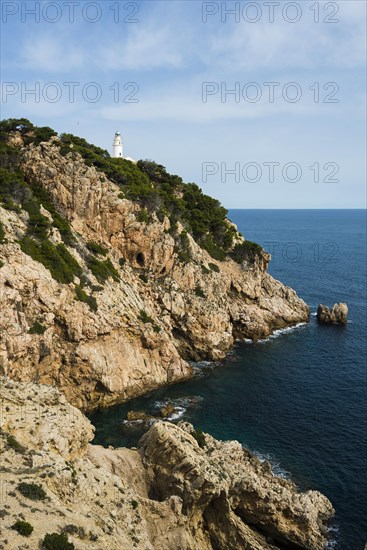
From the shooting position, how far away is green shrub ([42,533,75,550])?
57.8 feet

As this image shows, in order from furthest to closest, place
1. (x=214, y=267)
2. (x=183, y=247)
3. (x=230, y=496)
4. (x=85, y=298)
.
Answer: (x=214, y=267) < (x=183, y=247) < (x=85, y=298) < (x=230, y=496)

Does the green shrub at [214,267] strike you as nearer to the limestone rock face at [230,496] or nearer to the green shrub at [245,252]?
the green shrub at [245,252]

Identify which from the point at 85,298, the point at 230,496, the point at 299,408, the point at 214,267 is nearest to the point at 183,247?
the point at 214,267

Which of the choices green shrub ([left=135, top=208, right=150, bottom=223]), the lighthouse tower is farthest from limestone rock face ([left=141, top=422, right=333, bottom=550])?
the lighthouse tower

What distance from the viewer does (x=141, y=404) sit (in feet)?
165

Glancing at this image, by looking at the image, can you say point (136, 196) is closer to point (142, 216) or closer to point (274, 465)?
point (142, 216)

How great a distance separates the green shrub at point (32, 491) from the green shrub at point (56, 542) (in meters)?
2.93

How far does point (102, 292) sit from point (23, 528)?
3800 cm

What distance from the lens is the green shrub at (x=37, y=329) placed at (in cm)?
4513

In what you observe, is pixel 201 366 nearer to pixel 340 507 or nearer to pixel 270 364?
pixel 270 364

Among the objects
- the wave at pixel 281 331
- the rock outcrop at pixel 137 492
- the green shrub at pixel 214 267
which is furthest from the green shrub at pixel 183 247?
the rock outcrop at pixel 137 492

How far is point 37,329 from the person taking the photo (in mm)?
45562

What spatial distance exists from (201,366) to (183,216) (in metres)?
33.7

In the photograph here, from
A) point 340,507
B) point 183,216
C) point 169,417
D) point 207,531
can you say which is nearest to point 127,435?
point 169,417
